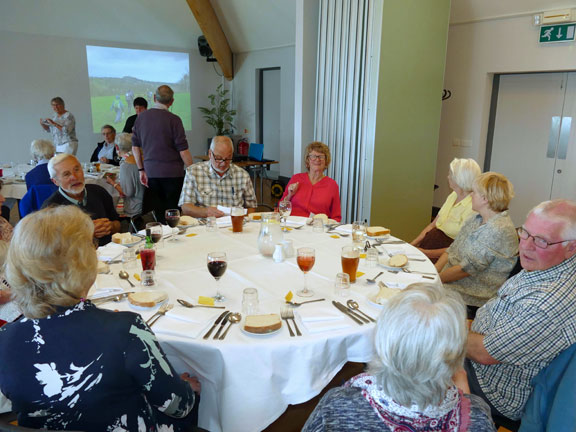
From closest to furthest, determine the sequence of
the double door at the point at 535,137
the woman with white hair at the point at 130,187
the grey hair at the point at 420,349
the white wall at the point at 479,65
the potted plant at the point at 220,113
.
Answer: the grey hair at the point at 420,349
the woman with white hair at the point at 130,187
the white wall at the point at 479,65
the double door at the point at 535,137
the potted plant at the point at 220,113

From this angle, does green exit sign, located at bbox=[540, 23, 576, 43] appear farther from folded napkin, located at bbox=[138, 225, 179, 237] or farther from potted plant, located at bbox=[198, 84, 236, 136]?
potted plant, located at bbox=[198, 84, 236, 136]

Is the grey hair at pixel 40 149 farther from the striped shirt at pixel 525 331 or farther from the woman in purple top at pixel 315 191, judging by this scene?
the striped shirt at pixel 525 331

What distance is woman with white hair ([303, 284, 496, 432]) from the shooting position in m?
1.01

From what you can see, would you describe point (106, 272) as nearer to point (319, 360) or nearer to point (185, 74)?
point (319, 360)

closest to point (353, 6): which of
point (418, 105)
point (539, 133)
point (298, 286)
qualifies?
point (418, 105)

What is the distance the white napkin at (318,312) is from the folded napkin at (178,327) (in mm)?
356

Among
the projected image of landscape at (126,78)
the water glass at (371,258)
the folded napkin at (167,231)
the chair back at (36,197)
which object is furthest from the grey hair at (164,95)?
the projected image of landscape at (126,78)

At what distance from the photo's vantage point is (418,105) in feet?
16.2

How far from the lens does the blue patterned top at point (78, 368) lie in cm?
115

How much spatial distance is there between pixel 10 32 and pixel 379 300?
28.6 feet

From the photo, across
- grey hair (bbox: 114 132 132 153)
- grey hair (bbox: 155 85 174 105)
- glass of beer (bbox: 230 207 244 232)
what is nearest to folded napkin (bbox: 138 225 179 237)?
glass of beer (bbox: 230 207 244 232)

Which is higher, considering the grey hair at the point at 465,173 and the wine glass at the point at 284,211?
the grey hair at the point at 465,173

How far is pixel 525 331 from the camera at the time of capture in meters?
1.50

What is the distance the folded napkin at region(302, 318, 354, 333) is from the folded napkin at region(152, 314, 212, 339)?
1.21ft
